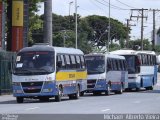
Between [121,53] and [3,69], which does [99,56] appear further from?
[121,53]

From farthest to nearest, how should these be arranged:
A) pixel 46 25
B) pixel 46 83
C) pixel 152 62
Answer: pixel 152 62 → pixel 46 25 → pixel 46 83

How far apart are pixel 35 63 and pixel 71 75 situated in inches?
137

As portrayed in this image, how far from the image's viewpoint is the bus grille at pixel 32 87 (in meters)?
33.1

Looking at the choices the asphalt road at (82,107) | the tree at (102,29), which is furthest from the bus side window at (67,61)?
the tree at (102,29)

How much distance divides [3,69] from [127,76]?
1040cm

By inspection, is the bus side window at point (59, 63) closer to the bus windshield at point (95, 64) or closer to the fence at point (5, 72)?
the bus windshield at point (95, 64)

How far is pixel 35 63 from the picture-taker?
3334 cm

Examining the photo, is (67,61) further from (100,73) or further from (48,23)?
(48,23)

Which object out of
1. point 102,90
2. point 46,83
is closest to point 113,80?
point 102,90

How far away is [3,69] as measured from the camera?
1713 inches

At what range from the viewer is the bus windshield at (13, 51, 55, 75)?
33.1 m

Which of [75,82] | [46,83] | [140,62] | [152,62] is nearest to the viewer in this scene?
[46,83]

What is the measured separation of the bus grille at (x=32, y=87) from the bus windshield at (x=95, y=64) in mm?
9489

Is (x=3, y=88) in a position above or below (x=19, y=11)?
below
